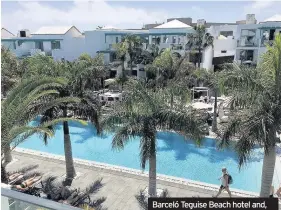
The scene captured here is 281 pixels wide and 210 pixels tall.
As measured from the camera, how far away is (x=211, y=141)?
18.8 m

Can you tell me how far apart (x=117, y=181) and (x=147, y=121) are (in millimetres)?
4137

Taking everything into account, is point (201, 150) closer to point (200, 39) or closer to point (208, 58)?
point (200, 39)

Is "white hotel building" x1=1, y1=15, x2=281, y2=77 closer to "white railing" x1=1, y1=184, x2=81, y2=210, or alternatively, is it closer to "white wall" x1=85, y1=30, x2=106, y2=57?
"white wall" x1=85, y1=30, x2=106, y2=57

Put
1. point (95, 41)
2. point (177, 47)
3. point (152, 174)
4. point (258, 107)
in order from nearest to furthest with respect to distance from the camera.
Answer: point (258, 107) < point (152, 174) < point (177, 47) < point (95, 41)

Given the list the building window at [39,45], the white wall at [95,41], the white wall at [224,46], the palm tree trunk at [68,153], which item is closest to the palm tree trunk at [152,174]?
the palm tree trunk at [68,153]

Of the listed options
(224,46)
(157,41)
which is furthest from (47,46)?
(224,46)

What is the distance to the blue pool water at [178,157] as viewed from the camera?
14836 millimetres

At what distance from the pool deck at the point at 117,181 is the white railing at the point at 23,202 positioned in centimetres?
779

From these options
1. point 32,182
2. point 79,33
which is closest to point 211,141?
point 32,182

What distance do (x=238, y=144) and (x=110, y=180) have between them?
20.8 feet

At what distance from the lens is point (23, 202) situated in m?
3.40

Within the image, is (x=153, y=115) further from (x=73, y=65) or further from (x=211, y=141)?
(x=211, y=141)
